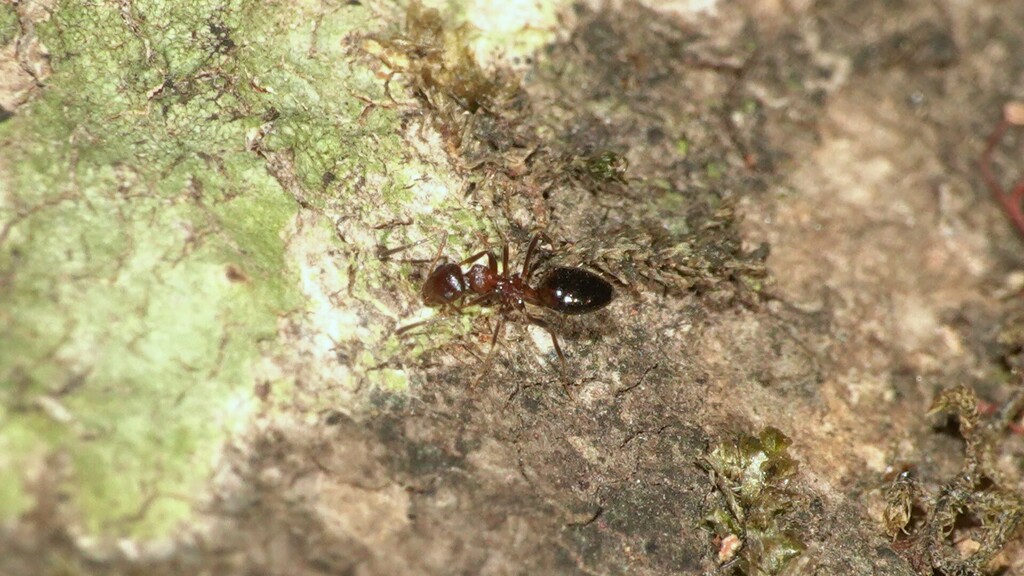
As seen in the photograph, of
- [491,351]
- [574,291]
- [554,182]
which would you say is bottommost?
[491,351]

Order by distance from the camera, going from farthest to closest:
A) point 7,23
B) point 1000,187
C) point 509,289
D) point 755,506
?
point 1000,187 < point 509,289 < point 755,506 < point 7,23

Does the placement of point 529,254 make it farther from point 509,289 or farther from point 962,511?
point 962,511

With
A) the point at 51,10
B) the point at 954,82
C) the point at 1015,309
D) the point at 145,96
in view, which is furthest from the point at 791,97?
the point at 51,10

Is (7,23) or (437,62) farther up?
(437,62)

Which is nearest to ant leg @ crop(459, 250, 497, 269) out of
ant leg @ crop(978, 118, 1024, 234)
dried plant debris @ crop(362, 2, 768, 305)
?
dried plant debris @ crop(362, 2, 768, 305)

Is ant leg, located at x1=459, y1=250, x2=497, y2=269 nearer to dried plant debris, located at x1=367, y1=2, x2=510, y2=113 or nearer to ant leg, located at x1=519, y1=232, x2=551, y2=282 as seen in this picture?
ant leg, located at x1=519, y1=232, x2=551, y2=282

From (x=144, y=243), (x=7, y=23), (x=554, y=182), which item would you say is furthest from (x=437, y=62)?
(x=7, y=23)

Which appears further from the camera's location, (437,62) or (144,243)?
(437,62)
